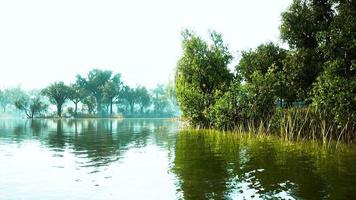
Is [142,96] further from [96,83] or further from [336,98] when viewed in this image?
[336,98]

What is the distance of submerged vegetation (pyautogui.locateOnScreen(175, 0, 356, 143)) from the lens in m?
25.0

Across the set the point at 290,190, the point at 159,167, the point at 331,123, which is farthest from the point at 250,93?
the point at 290,190

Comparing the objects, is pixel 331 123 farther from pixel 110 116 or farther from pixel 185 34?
pixel 110 116

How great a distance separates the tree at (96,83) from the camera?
14838 cm

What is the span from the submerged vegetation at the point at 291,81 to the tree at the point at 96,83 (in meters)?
100

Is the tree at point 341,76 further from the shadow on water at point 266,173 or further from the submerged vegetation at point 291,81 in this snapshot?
the shadow on water at point 266,173

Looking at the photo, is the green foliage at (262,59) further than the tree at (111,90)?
No

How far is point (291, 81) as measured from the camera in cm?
3266

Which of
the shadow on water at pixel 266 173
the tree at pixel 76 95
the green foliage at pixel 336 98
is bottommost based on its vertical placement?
the shadow on water at pixel 266 173

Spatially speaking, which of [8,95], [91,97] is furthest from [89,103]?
[8,95]

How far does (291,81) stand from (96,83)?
123 metres

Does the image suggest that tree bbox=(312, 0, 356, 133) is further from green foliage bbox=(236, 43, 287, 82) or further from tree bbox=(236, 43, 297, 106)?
green foliage bbox=(236, 43, 287, 82)

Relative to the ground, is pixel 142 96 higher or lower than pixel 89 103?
higher

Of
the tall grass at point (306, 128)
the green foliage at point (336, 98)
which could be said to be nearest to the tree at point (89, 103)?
the tall grass at point (306, 128)
